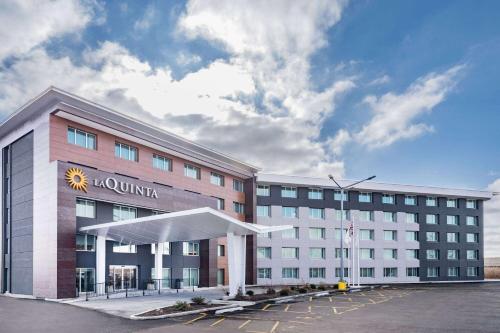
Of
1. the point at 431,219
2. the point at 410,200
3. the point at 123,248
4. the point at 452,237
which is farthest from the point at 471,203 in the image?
the point at 123,248

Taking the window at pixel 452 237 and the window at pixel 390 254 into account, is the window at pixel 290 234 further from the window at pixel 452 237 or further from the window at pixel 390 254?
the window at pixel 452 237

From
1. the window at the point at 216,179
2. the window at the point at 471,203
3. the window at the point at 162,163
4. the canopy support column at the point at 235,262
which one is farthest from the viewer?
the window at the point at 471,203

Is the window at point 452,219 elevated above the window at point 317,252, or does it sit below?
above

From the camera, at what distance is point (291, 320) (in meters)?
22.6

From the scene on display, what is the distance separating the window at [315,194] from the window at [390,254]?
12.9 meters

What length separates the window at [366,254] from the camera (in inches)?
2603

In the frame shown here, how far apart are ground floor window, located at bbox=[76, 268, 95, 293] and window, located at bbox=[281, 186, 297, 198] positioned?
30.5 meters

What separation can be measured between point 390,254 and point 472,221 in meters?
16.1

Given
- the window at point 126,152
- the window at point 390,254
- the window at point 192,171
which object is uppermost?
the window at point 126,152

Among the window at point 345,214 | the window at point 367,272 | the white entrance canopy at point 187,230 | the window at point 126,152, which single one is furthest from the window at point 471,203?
the window at point 126,152

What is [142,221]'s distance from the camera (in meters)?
31.0

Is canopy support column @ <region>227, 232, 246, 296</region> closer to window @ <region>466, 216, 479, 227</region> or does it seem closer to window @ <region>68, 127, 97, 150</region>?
window @ <region>68, 127, 97, 150</region>

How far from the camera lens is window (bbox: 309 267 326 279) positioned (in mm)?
63281

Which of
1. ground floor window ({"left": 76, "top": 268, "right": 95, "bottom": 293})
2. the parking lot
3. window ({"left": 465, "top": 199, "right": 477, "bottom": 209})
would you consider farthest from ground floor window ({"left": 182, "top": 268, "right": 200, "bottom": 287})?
window ({"left": 465, "top": 199, "right": 477, "bottom": 209})
